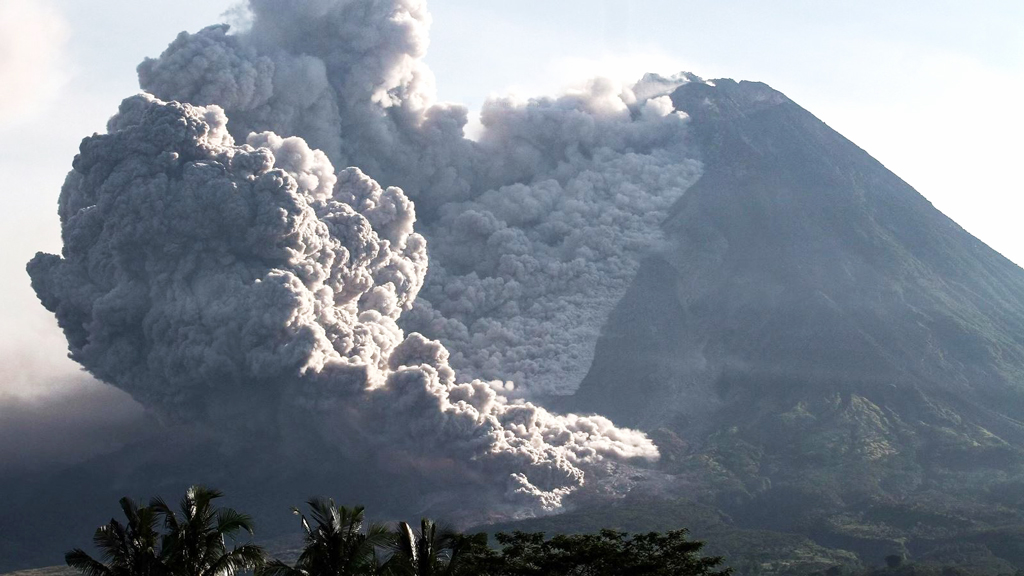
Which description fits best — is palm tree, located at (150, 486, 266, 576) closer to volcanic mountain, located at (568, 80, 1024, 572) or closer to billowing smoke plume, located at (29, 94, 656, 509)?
billowing smoke plume, located at (29, 94, 656, 509)

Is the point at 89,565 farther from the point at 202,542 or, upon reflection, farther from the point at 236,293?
the point at 236,293

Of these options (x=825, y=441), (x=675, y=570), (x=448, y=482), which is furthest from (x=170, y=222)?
(x=825, y=441)

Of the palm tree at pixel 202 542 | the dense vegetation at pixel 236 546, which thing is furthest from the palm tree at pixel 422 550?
the palm tree at pixel 202 542

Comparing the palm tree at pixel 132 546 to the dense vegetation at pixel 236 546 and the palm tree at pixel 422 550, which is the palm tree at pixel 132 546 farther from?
the palm tree at pixel 422 550

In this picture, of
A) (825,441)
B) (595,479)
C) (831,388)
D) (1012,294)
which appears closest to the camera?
(595,479)

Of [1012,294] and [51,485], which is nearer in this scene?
[51,485]

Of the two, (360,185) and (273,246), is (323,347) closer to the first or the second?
(273,246)

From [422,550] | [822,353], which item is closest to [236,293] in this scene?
[422,550]
